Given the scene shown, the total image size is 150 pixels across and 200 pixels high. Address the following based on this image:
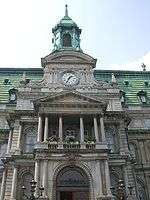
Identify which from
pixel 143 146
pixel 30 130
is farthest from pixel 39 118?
pixel 143 146

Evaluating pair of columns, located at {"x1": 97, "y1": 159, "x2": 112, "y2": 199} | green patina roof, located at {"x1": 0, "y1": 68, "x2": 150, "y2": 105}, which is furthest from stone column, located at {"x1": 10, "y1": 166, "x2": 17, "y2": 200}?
green patina roof, located at {"x1": 0, "y1": 68, "x2": 150, "y2": 105}

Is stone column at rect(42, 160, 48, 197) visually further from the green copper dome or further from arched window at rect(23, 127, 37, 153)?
the green copper dome

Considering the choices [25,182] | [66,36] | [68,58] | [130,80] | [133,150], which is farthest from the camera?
[130,80]

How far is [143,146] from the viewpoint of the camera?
126ft

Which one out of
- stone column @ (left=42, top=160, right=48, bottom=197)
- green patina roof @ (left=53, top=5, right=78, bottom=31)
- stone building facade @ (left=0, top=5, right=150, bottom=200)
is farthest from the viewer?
green patina roof @ (left=53, top=5, right=78, bottom=31)

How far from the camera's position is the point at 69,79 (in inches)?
1544

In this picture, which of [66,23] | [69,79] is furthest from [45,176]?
[66,23]

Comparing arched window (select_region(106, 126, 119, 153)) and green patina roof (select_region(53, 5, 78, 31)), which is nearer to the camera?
arched window (select_region(106, 126, 119, 153))

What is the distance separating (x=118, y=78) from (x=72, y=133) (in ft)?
51.6

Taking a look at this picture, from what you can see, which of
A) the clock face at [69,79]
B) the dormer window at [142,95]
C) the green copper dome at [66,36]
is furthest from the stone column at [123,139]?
the green copper dome at [66,36]

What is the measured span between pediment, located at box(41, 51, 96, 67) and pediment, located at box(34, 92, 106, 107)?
7.01 metres

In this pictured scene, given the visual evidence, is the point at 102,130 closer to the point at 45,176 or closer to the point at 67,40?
the point at 45,176

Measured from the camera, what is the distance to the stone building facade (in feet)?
99.3

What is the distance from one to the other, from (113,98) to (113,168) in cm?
882
